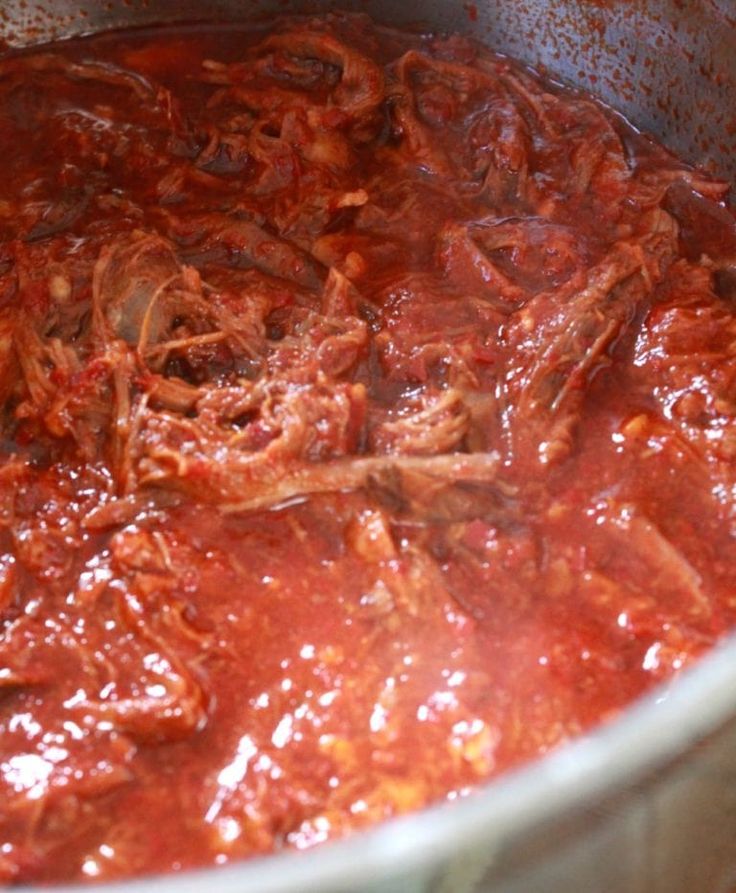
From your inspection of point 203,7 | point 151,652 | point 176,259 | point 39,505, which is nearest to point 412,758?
point 151,652

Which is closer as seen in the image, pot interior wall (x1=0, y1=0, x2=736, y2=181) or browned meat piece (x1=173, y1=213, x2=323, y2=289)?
browned meat piece (x1=173, y1=213, x2=323, y2=289)

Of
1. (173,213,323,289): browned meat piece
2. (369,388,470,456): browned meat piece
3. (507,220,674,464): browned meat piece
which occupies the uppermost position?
(507,220,674,464): browned meat piece

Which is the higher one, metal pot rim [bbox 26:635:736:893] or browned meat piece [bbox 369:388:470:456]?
metal pot rim [bbox 26:635:736:893]

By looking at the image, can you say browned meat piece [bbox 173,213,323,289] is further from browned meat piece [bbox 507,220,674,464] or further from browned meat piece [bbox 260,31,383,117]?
browned meat piece [bbox 507,220,674,464]

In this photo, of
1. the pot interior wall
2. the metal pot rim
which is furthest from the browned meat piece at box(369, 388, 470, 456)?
the pot interior wall

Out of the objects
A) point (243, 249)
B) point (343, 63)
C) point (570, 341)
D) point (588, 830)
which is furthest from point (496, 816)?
point (343, 63)

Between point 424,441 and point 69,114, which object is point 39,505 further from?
point 69,114

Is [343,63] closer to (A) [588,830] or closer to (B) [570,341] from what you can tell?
(B) [570,341]

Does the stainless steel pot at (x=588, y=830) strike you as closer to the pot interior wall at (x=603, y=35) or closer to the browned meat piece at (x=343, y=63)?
the pot interior wall at (x=603, y=35)

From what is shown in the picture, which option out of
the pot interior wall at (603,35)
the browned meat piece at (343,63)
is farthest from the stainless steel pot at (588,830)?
the browned meat piece at (343,63)
